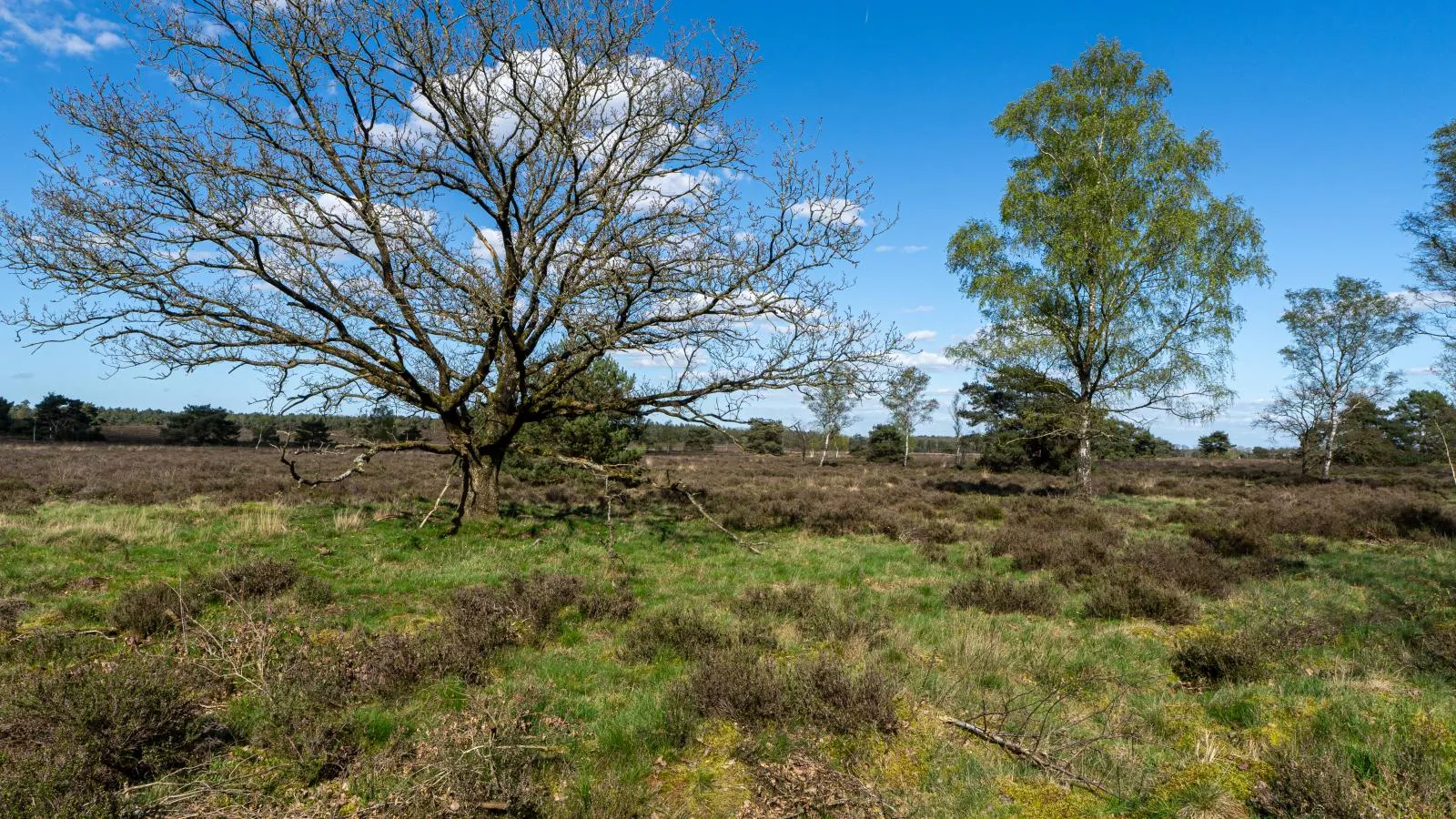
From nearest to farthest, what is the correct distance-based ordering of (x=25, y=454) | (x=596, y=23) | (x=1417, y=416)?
1. (x=596, y=23)
2. (x=25, y=454)
3. (x=1417, y=416)

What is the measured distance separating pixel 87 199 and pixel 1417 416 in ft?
223

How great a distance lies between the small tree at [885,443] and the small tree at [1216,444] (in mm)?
40151

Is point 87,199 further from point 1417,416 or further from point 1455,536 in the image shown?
point 1417,416

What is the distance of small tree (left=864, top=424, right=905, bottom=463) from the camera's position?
55.5 m

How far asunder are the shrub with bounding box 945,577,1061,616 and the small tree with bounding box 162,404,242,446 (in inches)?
2576

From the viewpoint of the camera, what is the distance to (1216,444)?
226ft

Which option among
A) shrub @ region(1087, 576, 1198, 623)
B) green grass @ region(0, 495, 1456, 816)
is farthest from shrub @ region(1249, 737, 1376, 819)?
shrub @ region(1087, 576, 1198, 623)

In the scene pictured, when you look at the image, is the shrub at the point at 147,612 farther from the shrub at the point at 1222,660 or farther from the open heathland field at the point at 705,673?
the shrub at the point at 1222,660

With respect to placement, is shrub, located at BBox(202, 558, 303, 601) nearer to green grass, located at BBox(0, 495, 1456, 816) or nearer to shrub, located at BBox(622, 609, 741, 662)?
green grass, located at BBox(0, 495, 1456, 816)

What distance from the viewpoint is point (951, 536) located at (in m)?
13.2

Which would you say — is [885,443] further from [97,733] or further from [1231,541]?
[97,733]

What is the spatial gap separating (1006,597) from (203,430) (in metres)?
68.1

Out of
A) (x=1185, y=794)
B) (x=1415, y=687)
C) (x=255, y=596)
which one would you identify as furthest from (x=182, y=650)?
(x=1415, y=687)

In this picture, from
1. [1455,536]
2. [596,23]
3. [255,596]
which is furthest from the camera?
[1455,536]
